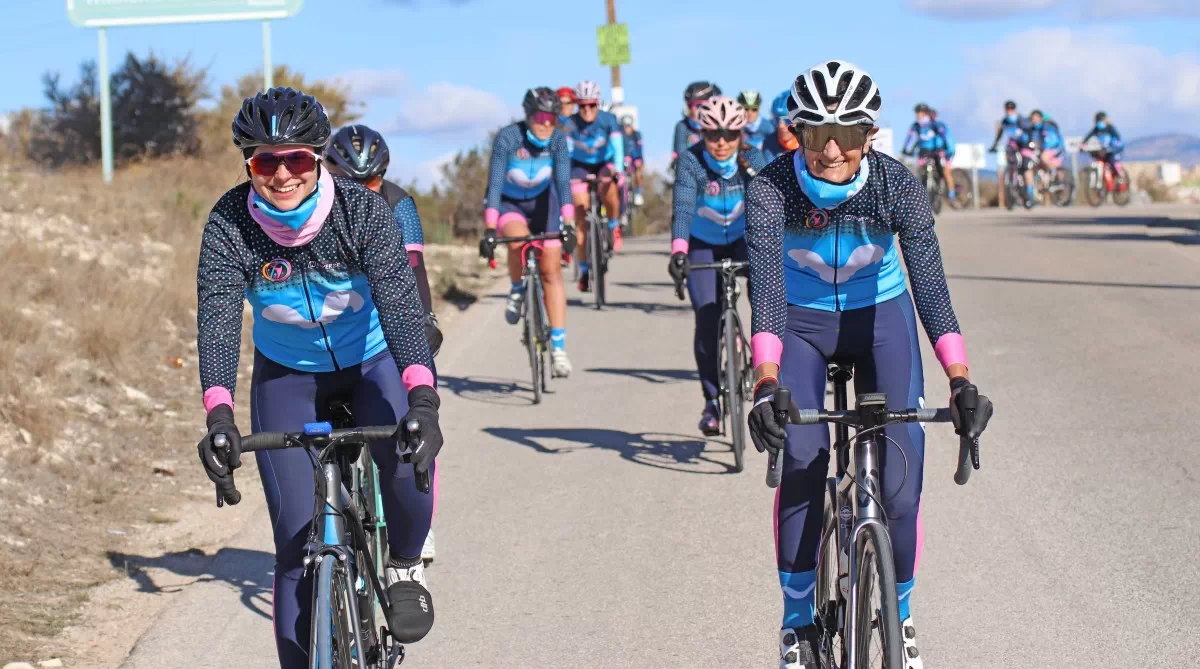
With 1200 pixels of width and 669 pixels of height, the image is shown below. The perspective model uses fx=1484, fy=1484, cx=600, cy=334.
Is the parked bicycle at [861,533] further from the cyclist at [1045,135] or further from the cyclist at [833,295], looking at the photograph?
the cyclist at [1045,135]

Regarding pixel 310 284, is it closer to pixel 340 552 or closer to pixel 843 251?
pixel 340 552

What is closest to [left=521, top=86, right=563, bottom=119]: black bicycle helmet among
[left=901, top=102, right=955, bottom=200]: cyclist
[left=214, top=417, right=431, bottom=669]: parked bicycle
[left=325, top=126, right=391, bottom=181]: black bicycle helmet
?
[left=325, top=126, right=391, bottom=181]: black bicycle helmet

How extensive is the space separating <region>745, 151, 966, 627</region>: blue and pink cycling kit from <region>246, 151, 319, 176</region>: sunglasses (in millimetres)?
1407

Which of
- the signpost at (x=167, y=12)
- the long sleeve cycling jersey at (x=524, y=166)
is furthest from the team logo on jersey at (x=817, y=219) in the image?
the signpost at (x=167, y=12)

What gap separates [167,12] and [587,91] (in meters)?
10.6

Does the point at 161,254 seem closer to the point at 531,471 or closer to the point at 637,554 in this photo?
the point at 531,471

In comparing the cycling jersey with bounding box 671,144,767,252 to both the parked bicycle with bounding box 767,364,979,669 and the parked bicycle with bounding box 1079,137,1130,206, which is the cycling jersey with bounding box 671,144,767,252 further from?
the parked bicycle with bounding box 1079,137,1130,206

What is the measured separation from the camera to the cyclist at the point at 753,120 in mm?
14320

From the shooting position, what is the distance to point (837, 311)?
4977 millimetres

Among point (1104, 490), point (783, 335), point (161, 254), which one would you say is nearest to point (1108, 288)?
point (1104, 490)

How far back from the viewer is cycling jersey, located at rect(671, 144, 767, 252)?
31.7ft

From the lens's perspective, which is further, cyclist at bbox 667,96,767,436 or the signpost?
the signpost

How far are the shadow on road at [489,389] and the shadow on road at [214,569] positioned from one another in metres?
4.44

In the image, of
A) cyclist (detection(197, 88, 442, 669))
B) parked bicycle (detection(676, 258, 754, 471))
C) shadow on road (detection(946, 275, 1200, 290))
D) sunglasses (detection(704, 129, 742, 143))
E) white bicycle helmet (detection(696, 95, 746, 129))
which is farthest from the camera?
shadow on road (detection(946, 275, 1200, 290))
